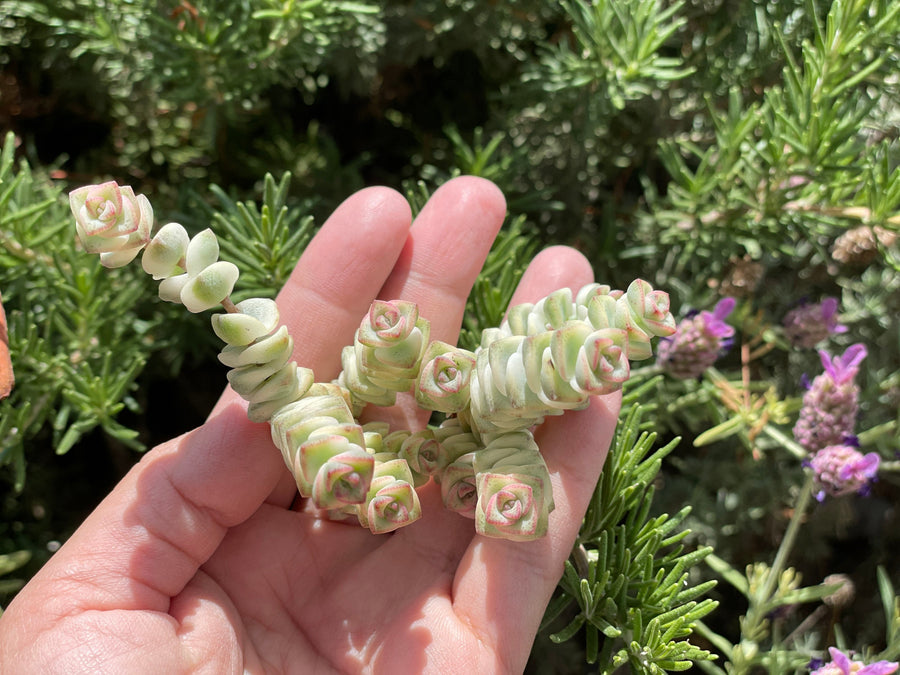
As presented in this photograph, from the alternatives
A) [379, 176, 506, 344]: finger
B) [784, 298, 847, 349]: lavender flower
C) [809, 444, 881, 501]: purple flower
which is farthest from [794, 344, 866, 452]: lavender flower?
[379, 176, 506, 344]: finger

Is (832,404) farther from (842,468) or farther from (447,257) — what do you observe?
(447,257)

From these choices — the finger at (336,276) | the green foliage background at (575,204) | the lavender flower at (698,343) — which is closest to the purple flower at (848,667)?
the green foliage background at (575,204)

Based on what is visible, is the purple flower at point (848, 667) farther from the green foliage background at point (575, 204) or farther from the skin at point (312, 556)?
the skin at point (312, 556)

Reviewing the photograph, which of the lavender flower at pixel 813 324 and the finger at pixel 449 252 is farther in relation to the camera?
the lavender flower at pixel 813 324

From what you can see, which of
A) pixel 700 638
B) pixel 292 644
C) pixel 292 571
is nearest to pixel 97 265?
pixel 292 571

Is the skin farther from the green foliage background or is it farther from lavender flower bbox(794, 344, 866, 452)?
lavender flower bbox(794, 344, 866, 452)

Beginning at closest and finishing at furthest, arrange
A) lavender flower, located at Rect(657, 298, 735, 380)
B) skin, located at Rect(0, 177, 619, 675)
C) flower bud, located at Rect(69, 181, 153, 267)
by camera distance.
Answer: flower bud, located at Rect(69, 181, 153, 267), skin, located at Rect(0, 177, 619, 675), lavender flower, located at Rect(657, 298, 735, 380)
